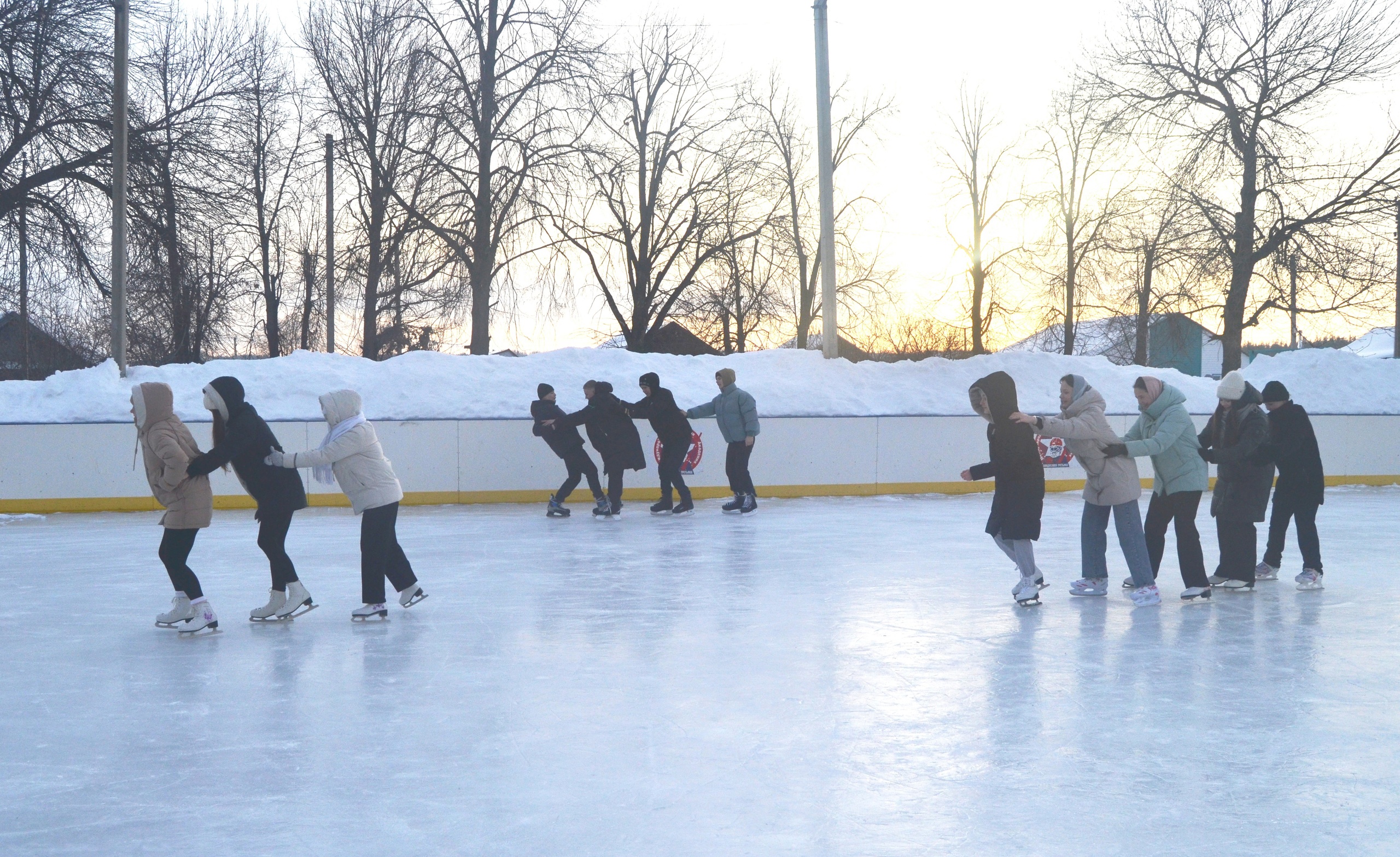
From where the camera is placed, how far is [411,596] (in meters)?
7.32

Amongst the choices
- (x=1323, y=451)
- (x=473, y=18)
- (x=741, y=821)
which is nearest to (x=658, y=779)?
(x=741, y=821)

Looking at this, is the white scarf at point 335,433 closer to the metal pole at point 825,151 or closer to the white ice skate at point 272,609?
the white ice skate at point 272,609

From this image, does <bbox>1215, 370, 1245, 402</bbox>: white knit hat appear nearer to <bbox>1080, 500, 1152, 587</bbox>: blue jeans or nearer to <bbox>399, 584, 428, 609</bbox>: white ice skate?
<bbox>1080, 500, 1152, 587</bbox>: blue jeans

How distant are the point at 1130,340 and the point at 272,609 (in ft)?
108

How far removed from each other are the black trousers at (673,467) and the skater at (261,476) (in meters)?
6.71

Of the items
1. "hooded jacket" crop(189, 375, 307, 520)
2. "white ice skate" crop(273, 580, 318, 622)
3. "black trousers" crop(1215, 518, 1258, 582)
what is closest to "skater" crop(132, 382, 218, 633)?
"hooded jacket" crop(189, 375, 307, 520)

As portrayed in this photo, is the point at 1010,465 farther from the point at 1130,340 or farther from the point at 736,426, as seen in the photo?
the point at 1130,340

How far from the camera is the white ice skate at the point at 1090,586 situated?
25.4 ft

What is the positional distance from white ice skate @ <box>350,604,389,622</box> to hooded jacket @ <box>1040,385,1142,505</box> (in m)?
4.01

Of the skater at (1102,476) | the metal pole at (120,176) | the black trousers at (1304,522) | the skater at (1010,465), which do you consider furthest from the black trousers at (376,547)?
the metal pole at (120,176)

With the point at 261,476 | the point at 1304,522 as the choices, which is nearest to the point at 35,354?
the point at 261,476

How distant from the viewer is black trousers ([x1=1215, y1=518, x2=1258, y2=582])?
26.0 ft

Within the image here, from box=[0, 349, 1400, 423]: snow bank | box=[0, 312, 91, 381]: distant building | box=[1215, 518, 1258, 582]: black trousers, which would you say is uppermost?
box=[0, 312, 91, 381]: distant building

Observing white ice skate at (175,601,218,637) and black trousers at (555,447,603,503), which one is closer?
white ice skate at (175,601,218,637)
